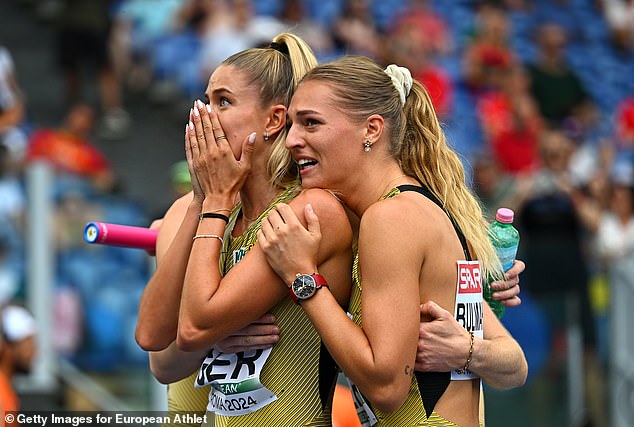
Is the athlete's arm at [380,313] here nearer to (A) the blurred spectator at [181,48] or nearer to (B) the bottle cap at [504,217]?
(B) the bottle cap at [504,217]

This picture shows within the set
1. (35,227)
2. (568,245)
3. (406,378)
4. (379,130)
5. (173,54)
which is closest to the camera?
(406,378)

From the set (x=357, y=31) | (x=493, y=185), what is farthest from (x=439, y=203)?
(x=357, y=31)

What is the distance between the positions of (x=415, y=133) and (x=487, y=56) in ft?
31.1

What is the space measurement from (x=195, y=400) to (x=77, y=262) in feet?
12.9

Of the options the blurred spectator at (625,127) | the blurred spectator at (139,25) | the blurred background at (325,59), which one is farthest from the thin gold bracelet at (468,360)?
the blurred spectator at (625,127)

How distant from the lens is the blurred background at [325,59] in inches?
305

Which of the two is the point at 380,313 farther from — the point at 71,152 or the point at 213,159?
the point at 71,152

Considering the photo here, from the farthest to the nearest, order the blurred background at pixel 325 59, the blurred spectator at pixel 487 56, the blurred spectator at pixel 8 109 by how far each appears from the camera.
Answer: the blurred spectator at pixel 487 56 < the blurred spectator at pixel 8 109 < the blurred background at pixel 325 59

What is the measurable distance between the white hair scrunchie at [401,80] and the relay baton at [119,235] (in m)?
1.12

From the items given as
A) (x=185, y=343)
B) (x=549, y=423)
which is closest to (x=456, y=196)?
(x=185, y=343)

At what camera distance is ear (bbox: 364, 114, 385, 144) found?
10.9ft

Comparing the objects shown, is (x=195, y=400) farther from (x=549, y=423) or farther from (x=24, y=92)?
(x=24, y=92)

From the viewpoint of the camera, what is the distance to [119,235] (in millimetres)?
3916

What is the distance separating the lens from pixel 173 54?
12023 millimetres
